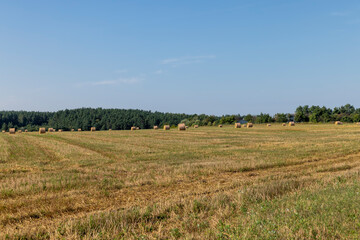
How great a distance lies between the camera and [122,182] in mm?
11578

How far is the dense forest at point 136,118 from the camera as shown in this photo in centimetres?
11800

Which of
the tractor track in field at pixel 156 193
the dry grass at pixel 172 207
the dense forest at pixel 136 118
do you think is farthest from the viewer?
the dense forest at pixel 136 118

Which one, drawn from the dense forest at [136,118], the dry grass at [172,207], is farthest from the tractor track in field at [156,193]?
the dense forest at [136,118]

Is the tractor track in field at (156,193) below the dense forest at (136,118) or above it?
below

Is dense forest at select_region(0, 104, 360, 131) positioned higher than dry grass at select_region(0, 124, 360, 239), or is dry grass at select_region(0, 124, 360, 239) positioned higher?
dense forest at select_region(0, 104, 360, 131)

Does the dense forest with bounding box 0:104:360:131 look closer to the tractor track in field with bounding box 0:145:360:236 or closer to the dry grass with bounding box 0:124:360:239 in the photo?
the tractor track in field with bounding box 0:145:360:236

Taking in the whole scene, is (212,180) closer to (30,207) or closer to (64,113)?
(30,207)

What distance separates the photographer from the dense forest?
118m

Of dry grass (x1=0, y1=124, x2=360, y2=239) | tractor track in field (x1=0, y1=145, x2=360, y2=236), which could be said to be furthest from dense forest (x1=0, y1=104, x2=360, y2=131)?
dry grass (x1=0, y1=124, x2=360, y2=239)

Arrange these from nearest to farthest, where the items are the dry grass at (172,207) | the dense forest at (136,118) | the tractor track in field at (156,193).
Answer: the dry grass at (172,207) < the tractor track in field at (156,193) < the dense forest at (136,118)

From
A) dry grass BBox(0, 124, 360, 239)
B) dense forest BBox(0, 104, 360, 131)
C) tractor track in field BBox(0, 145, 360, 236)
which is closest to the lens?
dry grass BBox(0, 124, 360, 239)

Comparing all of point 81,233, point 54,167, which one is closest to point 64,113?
point 54,167

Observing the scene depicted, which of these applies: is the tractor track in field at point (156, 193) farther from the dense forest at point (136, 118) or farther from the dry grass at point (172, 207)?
the dense forest at point (136, 118)

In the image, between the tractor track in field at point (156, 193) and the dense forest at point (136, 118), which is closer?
the tractor track in field at point (156, 193)
